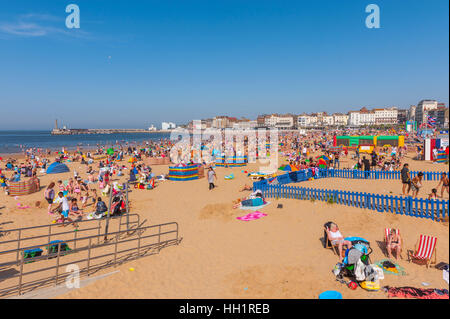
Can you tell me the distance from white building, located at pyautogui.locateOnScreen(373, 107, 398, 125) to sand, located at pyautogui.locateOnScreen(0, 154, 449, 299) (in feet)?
560

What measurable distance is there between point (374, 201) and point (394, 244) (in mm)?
3619

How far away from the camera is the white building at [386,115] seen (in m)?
161

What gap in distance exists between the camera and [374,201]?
10.6 m

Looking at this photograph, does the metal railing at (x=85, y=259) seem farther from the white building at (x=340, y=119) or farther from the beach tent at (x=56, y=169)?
the white building at (x=340, y=119)

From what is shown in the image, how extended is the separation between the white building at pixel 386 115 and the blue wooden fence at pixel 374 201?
17376 centimetres

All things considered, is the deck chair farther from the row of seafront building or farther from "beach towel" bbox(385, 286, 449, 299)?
the row of seafront building

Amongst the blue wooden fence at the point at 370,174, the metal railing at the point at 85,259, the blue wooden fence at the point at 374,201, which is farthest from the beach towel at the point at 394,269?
the blue wooden fence at the point at 370,174

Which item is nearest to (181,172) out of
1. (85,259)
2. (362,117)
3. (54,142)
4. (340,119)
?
(85,259)

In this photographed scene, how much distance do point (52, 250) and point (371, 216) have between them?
1061 centimetres

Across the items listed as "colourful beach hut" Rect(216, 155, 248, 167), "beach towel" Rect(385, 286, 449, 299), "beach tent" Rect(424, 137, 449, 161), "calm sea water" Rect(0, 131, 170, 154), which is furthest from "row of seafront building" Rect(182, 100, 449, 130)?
"beach towel" Rect(385, 286, 449, 299)

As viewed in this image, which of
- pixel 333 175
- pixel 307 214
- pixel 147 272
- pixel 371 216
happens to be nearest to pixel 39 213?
pixel 147 272

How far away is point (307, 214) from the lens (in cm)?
1112

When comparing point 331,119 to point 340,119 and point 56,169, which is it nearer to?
point 340,119

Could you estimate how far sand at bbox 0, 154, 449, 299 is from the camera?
6.02 metres
